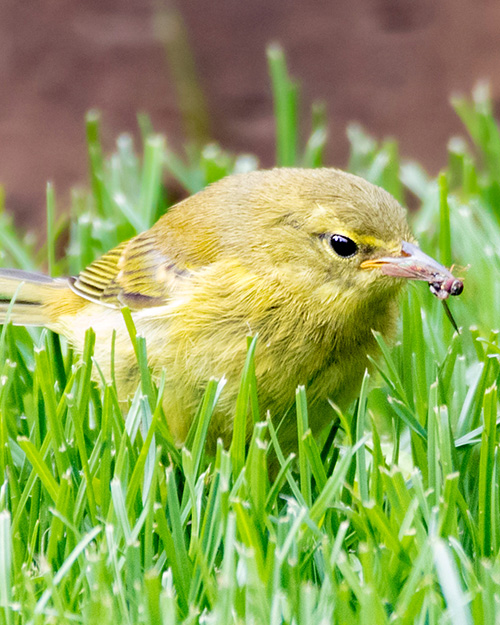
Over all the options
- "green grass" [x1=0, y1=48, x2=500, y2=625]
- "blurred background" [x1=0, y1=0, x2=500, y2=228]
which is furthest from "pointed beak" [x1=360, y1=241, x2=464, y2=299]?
"blurred background" [x1=0, y1=0, x2=500, y2=228]

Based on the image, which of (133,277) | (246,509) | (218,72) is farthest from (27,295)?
(218,72)

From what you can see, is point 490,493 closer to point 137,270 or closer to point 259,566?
point 259,566

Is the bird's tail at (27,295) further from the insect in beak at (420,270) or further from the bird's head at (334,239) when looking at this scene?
the insect in beak at (420,270)

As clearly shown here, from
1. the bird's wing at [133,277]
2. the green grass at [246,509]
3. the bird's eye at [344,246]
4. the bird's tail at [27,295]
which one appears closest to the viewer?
the green grass at [246,509]

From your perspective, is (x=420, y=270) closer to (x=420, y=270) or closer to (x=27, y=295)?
(x=420, y=270)

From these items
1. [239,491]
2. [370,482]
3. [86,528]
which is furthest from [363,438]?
[86,528]

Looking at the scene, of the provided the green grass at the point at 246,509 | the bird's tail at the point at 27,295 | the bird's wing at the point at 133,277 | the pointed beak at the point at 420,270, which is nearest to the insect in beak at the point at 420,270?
the pointed beak at the point at 420,270
